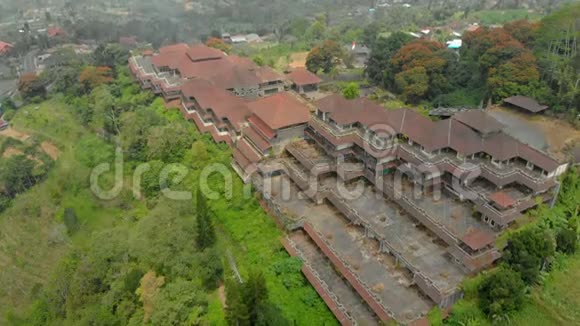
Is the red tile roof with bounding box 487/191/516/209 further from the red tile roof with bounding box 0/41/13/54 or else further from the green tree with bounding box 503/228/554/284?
the red tile roof with bounding box 0/41/13/54

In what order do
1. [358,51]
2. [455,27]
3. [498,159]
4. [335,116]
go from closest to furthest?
[498,159] → [335,116] → [358,51] → [455,27]

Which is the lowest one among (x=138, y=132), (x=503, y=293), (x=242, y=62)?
(x=503, y=293)

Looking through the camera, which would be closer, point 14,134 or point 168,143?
point 168,143

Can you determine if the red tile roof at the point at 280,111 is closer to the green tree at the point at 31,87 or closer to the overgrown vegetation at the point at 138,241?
the overgrown vegetation at the point at 138,241

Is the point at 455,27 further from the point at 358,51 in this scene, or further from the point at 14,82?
the point at 14,82

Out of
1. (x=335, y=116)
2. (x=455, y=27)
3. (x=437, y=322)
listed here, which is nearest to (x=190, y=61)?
(x=335, y=116)

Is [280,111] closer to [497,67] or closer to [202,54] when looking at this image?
[497,67]

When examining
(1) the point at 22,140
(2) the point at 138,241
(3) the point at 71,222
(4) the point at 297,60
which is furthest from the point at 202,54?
(2) the point at 138,241
